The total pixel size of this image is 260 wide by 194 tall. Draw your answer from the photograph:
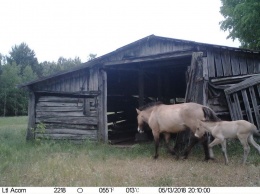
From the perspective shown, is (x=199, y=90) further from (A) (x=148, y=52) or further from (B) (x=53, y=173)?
(B) (x=53, y=173)

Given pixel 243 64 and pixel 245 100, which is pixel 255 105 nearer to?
pixel 245 100

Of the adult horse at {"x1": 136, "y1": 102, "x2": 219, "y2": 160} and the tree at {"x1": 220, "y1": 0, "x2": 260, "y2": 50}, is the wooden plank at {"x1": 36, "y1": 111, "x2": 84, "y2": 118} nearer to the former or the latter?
the adult horse at {"x1": 136, "y1": 102, "x2": 219, "y2": 160}

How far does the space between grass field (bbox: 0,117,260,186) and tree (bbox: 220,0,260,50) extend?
9.70m

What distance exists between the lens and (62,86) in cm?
1401

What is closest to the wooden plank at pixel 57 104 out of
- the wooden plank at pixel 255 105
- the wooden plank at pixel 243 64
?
the wooden plank at pixel 243 64

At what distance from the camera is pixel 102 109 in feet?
43.9

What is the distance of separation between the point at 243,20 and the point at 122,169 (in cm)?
1355

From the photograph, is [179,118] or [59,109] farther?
[59,109]

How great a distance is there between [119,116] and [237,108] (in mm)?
9997

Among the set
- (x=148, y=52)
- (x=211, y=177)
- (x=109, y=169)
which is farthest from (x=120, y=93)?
(x=211, y=177)

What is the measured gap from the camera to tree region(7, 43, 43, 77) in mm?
60812

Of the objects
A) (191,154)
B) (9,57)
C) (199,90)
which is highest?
(9,57)

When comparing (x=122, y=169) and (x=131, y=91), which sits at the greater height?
(x=131, y=91)

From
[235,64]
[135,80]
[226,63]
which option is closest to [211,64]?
[226,63]
